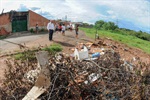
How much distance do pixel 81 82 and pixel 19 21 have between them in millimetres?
19845

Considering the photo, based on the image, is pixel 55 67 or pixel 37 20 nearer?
pixel 55 67

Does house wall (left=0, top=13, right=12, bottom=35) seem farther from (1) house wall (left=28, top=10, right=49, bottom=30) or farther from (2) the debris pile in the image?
(2) the debris pile

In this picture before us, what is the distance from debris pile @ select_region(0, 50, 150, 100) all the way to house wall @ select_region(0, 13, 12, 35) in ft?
54.8

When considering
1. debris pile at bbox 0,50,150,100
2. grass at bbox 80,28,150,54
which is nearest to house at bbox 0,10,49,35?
grass at bbox 80,28,150,54

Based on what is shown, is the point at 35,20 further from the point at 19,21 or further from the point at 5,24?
Result: the point at 5,24

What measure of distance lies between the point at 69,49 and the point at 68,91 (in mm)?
9214

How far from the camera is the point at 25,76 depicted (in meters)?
5.38

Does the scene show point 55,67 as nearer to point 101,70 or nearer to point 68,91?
point 68,91

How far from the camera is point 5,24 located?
72.6 ft

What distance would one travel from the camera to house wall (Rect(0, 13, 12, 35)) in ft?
70.7

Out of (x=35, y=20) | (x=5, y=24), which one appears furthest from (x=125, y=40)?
(x=5, y=24)

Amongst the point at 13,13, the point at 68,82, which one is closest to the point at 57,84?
the point at 68,82

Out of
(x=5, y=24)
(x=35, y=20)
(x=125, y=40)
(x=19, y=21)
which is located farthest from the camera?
(x=125, y=40)

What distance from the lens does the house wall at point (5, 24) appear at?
21562 mm
